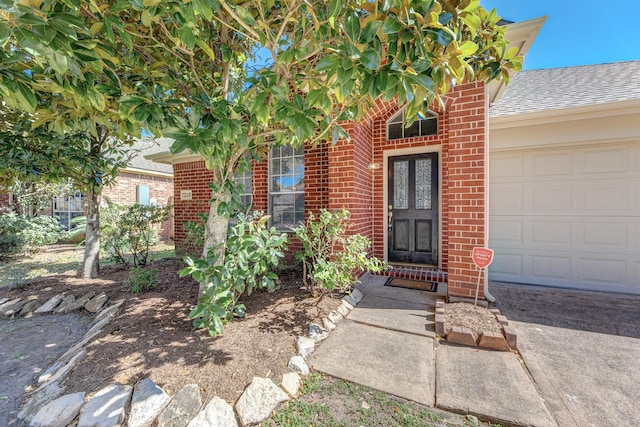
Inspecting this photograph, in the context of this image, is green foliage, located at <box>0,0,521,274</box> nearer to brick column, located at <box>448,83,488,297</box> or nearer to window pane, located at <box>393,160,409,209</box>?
brick column, located at <box>448,83,488,297</box>

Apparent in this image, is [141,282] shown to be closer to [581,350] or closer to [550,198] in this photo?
[581,350]

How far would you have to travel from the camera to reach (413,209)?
4734 millimetres

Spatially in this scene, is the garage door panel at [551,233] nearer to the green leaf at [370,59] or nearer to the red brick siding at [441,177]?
the red brick siding at [441,177]

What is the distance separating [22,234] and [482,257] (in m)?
10.8

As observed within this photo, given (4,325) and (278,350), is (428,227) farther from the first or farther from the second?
(4,325)

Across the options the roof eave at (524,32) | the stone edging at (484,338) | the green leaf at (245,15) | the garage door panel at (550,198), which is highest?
the roof eave at (524,32)

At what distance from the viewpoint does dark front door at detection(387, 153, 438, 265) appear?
181 inches

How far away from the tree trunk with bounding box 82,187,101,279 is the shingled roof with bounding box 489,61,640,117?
23.1 feet

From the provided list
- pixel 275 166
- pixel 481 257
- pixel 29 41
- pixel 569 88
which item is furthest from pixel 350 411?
pixel 569 88

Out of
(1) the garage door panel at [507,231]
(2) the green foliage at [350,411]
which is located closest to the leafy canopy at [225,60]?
(2) the green foliage at [350,411]

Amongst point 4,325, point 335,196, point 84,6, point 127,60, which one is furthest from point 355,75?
point 4,325

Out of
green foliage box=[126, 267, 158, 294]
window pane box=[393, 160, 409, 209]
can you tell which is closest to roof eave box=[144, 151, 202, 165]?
green foliage box=[126, 267, 158, 294]

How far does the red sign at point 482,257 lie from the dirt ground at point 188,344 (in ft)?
5.84

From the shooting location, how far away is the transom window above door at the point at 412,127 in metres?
4.52
